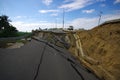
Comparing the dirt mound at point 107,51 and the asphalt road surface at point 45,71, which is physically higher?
the dirt mound at point 107,51

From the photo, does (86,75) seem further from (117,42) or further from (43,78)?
(117,42)

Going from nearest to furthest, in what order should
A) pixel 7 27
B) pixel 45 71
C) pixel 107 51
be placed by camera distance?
pixel 45 71, pixel 107 51, pixel 7 27

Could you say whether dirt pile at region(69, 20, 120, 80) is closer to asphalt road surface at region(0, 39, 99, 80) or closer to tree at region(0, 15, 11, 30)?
asphalt road surface at region(0, 39, 99, 80)

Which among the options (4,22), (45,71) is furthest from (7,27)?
(45,71)

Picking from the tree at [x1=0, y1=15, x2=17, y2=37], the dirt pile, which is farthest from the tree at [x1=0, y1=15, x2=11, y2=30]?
the dirt pile

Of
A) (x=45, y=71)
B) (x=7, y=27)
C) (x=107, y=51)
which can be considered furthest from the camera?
(x=7, y=27)

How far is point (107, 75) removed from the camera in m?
3.59

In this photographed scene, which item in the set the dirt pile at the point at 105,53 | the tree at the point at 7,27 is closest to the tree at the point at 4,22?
the tree at the point at 7,27

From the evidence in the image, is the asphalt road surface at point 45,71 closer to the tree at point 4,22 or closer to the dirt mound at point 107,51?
the dirt mound at point 107,51

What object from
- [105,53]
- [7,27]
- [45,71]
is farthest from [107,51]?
[7,27]

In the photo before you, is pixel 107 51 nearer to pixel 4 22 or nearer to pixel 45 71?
pixel 45 71

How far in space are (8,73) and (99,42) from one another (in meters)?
3.95

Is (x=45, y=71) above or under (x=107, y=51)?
under

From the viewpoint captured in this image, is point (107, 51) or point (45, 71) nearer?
point (45, 71)
